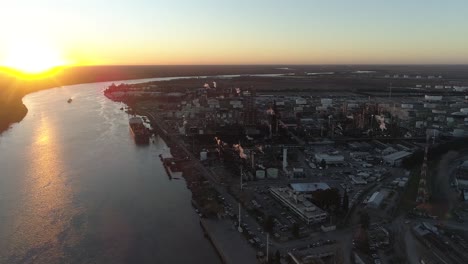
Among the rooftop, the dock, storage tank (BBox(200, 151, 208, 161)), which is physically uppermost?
storage tank (BBox(200, 151, 208, 161))

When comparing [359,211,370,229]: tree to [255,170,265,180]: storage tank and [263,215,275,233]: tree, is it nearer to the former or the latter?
[263,215,275,233]: tree

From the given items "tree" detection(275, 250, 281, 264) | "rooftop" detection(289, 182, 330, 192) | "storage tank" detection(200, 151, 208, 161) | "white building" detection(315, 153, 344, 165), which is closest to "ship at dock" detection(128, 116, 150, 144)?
"storage tank" detection(200, 151, 208, 161)

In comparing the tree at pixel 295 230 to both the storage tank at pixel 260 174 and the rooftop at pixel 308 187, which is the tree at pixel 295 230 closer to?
the rooftop at pixel 308 187

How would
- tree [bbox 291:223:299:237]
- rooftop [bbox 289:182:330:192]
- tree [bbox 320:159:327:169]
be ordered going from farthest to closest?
A: tree [bbox 320:159:327:169], rooftop [bbox 289:182:330:192], tree [bbox 291:223:299:237]

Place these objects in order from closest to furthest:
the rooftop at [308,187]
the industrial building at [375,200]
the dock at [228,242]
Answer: the dock at [228,242] < the industrial building at [375,200] < the rooftop at [308,187]

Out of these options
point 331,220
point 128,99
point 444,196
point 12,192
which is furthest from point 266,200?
point 128,99

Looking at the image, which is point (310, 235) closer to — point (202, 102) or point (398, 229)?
point (398, 229)

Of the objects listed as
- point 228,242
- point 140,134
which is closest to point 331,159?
point 228,242

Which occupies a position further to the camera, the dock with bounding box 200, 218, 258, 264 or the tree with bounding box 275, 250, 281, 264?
the dock with bounding box 200, 218, 258, 264

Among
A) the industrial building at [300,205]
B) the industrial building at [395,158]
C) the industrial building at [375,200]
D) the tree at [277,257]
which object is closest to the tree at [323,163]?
the industrial building at [395,158]
